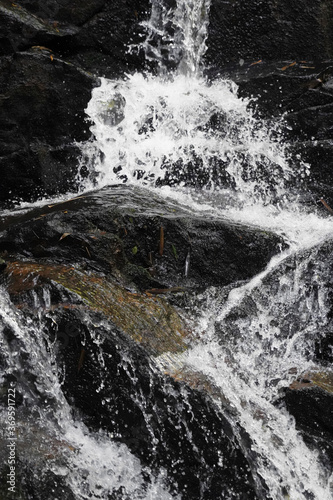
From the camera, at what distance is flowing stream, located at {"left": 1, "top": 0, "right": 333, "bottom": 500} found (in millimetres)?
3160

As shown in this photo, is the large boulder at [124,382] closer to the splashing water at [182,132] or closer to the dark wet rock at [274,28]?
the splashing water at [182,132]

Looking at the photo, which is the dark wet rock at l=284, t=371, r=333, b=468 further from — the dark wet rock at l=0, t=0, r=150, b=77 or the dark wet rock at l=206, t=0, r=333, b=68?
the dark wet rock at l=0, t=0, r=150, b=77

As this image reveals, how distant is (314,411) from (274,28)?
3.94 m

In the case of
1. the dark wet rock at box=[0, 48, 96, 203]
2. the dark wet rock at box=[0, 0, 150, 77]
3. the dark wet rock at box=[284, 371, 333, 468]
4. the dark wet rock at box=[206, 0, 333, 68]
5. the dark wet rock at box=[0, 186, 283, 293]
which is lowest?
the dark wet rock at box=[284, 371, 333, 468]

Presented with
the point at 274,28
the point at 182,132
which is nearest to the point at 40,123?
the point at 182,132

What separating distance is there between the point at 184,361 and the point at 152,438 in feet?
1.79

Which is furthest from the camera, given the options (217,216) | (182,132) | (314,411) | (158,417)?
(182,132)

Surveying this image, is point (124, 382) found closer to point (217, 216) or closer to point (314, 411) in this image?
point (314, 411)

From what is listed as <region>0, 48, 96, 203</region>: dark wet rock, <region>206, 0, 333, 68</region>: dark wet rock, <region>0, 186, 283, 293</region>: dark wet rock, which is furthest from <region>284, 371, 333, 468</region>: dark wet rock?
<region>206, 0, 333, 68</region>: dark wet rock

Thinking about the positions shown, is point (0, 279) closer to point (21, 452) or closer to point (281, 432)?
point (21, 452)

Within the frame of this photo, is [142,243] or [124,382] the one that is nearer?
[124,382]

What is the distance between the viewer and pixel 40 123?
4.89 m

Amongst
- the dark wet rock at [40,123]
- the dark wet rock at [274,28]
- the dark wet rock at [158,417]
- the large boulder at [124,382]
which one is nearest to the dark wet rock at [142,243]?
the large boulder at [124,382]

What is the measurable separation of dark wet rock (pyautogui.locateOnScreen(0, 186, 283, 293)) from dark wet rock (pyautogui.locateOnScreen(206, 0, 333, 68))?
237cm
